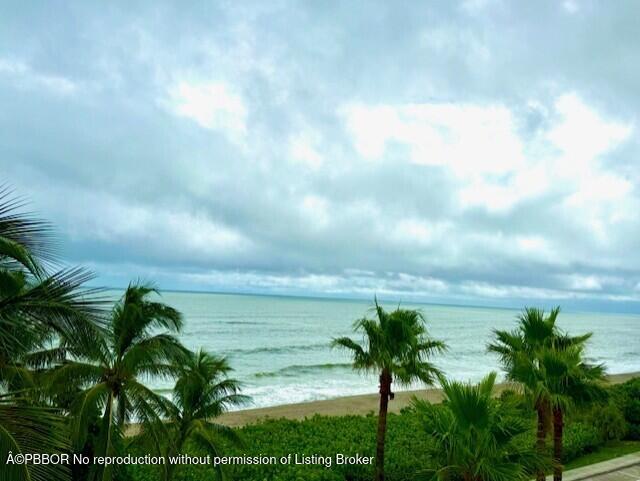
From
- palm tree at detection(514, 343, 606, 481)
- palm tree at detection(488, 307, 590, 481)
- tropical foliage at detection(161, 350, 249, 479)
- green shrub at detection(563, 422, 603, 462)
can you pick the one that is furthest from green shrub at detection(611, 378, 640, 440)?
tropical foliage at detection(161, 350, 249, 479)

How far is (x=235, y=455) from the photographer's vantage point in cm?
1633

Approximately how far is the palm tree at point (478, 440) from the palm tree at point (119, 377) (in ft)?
20.3

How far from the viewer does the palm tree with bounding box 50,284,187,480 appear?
32.9 feet

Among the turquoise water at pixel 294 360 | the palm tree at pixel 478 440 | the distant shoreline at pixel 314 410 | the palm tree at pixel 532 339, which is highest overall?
the palm tree at pixel 532 339

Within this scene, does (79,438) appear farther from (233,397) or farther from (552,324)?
(552,324)

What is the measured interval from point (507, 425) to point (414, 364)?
607 centimetres

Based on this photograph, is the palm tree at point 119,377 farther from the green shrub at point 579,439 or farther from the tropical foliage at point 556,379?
the green shrub at point 579,439

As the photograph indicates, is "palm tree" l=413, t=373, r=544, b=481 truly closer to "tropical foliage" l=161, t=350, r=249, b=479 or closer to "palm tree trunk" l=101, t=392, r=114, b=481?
"palm tree trunk" l=101, t=392, r=114, b=481

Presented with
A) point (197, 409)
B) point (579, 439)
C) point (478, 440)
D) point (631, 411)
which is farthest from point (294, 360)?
point (478, 440)

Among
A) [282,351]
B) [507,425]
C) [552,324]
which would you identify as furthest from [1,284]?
[282,351]

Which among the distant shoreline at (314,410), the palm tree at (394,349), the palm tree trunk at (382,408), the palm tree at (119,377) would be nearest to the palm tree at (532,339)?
the palm tree at (394,349)

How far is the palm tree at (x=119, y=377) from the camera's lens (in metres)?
10.0

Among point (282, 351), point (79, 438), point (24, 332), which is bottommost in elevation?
point (282, 351)

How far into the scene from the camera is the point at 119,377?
10.7 metres
